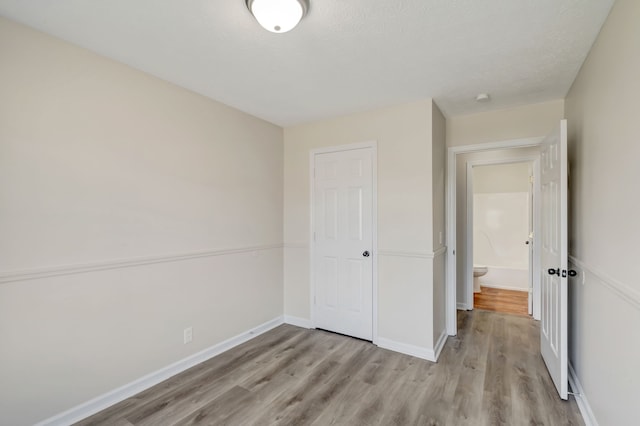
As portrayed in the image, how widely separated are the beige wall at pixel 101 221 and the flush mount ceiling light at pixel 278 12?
1313 millimetres

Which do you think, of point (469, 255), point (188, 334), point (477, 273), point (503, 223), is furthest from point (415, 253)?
point (503, 223)

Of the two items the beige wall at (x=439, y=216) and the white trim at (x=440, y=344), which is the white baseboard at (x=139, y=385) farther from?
the beige wall at (x=439, y=216)

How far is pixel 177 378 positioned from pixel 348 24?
2925mm

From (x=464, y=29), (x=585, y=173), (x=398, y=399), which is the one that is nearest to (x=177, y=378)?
(x=398, y=399)

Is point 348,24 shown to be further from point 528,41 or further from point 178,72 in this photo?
point 178,72

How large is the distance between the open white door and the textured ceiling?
601 mm

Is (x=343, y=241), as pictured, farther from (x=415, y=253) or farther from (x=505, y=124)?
(x=505, y=124)

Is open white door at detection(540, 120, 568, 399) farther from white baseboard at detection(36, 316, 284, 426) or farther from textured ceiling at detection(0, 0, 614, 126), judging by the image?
white baseboard at detection(36, 316, 284, 426)

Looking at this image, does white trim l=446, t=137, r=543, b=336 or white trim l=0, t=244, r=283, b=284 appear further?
white trim l=446, t=137, r=543, b=336

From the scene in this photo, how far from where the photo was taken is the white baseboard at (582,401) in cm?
189

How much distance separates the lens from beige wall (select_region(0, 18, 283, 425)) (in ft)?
5.77

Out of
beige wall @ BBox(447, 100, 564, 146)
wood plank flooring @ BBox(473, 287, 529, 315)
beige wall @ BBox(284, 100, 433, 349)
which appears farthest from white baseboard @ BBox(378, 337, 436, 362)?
beige wall @ BBox(447, 100, 564, 146)

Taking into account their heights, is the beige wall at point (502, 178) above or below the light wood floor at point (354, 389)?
above

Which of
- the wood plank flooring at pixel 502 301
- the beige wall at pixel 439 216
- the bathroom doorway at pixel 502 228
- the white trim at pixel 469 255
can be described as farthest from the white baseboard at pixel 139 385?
the bathroom doorway at pixel 502 228
